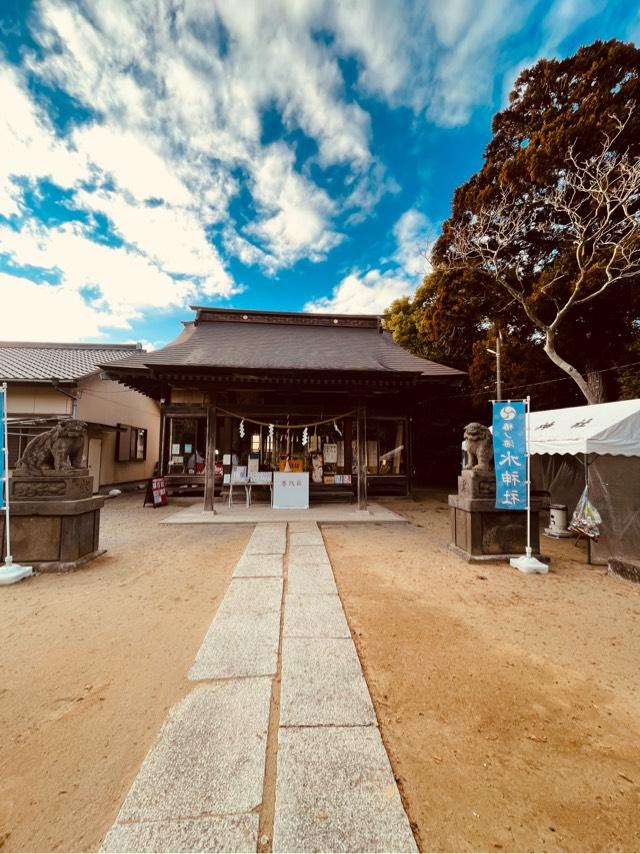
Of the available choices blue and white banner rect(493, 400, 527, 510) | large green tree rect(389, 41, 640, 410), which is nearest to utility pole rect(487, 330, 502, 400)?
large green tree rect(389, 41, 640, 410)

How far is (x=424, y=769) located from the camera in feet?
6.17

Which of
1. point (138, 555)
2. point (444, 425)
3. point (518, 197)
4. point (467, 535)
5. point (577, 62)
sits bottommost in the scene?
point (138, 555)

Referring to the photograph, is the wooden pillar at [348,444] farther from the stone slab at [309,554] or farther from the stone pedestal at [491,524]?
the stone pedestal at [491,524]

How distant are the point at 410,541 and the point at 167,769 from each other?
220 inches

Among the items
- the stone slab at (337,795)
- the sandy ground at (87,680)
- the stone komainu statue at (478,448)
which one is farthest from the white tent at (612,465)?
the sandy ground at (87,680)

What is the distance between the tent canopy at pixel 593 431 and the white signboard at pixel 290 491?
5.80 metres

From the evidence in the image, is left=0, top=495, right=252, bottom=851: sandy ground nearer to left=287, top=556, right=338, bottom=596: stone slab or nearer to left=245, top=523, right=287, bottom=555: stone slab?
left=245, top=523, right=287, bottom=555: stone slab

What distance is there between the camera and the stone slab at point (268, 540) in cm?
597

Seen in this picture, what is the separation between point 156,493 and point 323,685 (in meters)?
9.37

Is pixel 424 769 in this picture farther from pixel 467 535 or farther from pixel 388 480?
pixel 388 480

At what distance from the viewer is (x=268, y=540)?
21.6 feet

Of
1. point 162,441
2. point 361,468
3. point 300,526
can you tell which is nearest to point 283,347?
point 162,441

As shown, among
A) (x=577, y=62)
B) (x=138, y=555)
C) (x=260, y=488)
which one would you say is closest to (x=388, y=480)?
(x=260, y=488)

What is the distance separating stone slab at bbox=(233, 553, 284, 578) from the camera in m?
4.84
